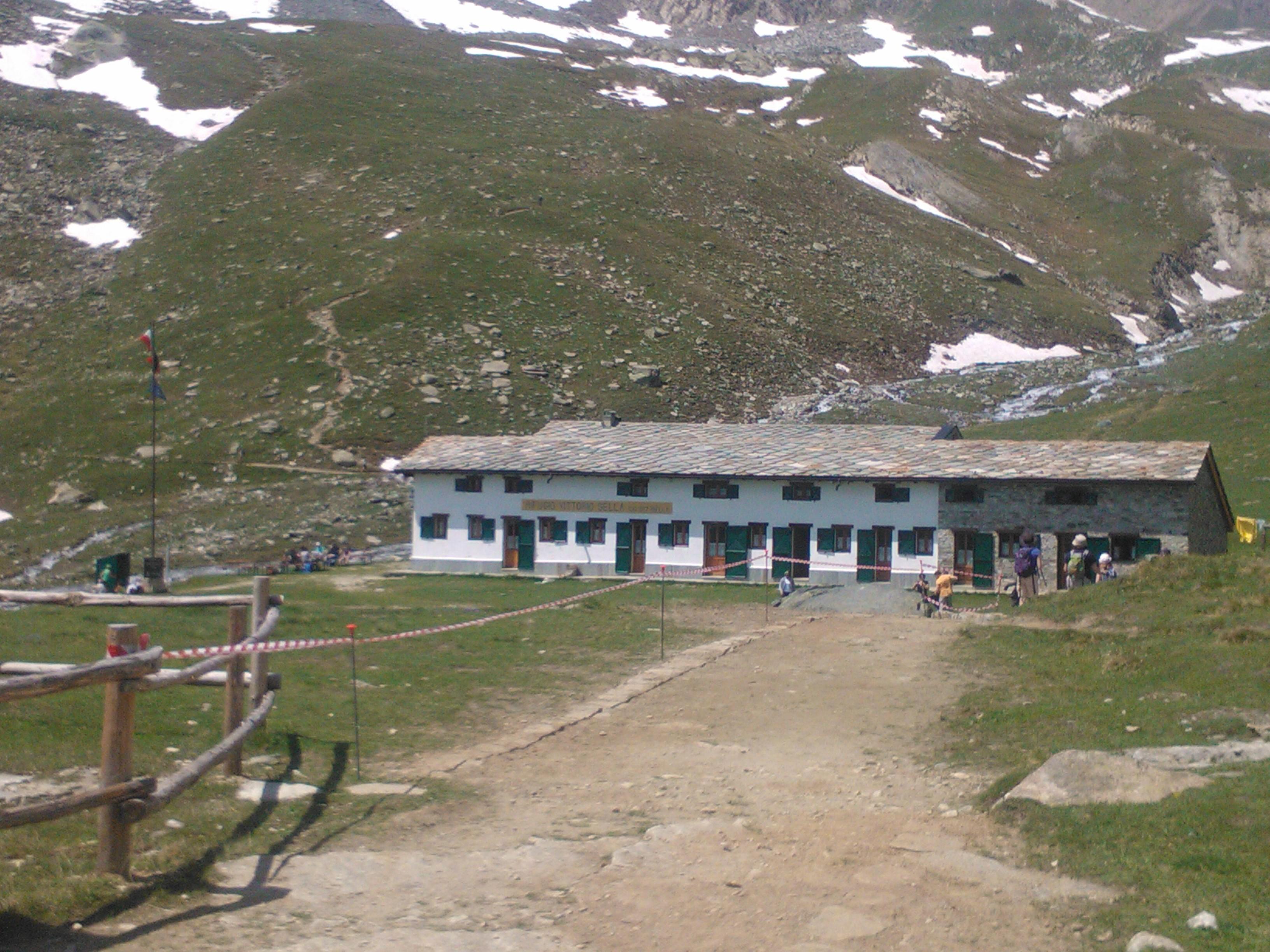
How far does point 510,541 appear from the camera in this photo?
49.3 metres

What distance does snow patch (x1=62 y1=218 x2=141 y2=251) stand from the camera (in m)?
→ 94.4

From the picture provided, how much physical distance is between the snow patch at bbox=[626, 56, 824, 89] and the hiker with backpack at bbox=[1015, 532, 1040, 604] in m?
149

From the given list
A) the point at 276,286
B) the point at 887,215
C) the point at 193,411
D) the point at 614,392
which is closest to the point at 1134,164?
the point at 887,215

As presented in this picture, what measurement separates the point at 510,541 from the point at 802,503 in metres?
12.0

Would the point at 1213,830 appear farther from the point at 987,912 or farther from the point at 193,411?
the point at 193,411

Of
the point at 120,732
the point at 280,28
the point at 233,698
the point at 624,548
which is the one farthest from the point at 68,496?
the point at 280,28

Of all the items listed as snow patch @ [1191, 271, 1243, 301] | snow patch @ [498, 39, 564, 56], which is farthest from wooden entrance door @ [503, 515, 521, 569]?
snow patch @ [498, 39, 564, 56]

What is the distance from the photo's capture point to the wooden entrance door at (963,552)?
43500 millimetres

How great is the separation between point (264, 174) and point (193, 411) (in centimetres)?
3965

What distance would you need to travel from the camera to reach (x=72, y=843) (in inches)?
409

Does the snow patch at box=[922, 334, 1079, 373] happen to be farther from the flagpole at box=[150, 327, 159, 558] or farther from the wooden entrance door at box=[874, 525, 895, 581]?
the flagpole at box=[150, 327, 159, 558]

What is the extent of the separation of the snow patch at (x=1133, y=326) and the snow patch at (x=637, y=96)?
58523 mm

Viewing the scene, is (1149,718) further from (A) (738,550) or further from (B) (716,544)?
(B) (716,544)

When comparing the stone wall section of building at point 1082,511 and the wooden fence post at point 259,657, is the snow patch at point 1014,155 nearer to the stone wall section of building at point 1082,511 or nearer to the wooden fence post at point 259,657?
the stone wall section of building at point 1082,511
